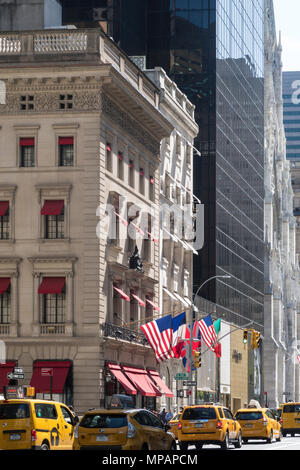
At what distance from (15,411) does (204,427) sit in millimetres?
12296

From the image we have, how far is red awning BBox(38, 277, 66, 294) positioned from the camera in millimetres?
60719

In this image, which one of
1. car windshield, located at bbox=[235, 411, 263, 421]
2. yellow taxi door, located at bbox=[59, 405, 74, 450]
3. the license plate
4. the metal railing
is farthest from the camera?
the metal railing

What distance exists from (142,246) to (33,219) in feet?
37.4

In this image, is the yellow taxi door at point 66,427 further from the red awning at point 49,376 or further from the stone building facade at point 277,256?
the stone building facade at point 277,256

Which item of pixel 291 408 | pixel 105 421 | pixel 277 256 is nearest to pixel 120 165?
pixel 291 408

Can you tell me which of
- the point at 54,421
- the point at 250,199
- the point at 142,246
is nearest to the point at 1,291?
the point at 142,246

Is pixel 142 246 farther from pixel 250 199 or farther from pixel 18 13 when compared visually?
pixel 250 199

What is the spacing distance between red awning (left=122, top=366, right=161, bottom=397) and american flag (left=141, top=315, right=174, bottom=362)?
8.97ft

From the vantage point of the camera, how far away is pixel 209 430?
4612 centimetres

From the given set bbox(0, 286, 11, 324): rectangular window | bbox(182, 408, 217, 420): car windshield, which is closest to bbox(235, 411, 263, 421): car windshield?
bbox(182, 408, 217, 420): car windshield

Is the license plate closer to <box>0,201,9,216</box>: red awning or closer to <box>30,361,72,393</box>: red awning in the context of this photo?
<box>30,361,72,393</box>: red awning

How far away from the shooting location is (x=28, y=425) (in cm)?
3541

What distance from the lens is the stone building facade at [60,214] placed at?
2400 inches

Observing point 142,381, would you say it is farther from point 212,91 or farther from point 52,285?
point 212,91
